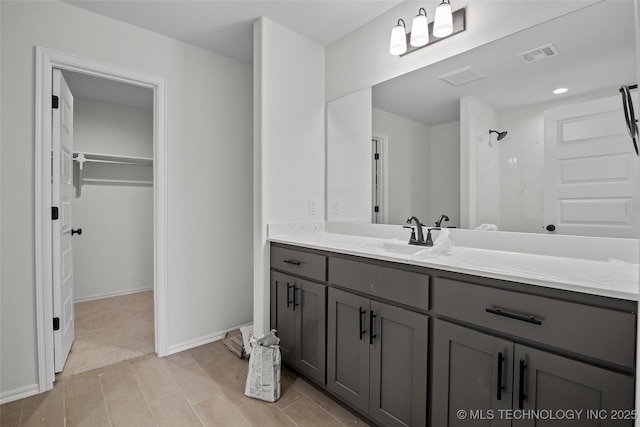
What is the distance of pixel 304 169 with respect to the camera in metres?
2.53

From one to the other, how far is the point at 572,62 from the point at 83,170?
4.67m

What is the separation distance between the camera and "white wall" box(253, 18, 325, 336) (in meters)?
2.30

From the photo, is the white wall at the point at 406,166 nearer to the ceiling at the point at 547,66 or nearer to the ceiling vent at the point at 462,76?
the ceiling at the point at 547,66

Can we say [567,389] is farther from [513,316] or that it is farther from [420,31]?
[420,31]

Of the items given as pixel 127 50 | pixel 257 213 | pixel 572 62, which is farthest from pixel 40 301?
pixel 572 62

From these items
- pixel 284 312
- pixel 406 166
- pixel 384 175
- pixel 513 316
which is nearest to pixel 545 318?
pixel 513 316

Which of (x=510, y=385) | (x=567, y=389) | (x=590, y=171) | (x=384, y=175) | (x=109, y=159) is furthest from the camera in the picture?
(x=109, y=159)

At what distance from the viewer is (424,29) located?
185 cm

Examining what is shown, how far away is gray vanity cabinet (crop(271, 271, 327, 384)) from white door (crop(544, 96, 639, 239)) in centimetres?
125

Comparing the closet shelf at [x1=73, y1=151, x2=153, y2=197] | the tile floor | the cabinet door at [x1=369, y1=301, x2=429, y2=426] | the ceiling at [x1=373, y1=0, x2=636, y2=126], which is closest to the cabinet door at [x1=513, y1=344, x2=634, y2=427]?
the cabinet door at [x1=369, y1=301, x2=429, y2=426]

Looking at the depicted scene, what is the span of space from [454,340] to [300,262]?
1021mm

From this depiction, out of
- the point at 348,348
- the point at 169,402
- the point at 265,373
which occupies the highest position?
the point at 348,348

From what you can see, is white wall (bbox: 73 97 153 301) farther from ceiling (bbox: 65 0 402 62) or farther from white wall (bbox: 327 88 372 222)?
→ white wall (bbox: 327 88 372 222)

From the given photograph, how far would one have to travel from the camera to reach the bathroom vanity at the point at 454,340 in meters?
0.95
